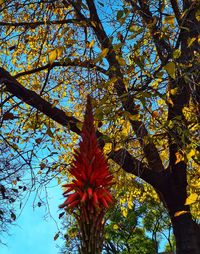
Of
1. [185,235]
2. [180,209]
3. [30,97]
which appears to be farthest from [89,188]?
[180,209]

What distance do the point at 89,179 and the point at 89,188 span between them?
46 mm

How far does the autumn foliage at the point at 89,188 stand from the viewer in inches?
97.9

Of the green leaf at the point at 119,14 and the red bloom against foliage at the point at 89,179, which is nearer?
the red bloom against foliage at the point at 89,179

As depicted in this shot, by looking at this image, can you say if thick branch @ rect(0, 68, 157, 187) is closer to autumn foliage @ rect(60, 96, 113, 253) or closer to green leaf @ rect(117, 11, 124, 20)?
green leaf @ rect(117, 11, 124, 20)

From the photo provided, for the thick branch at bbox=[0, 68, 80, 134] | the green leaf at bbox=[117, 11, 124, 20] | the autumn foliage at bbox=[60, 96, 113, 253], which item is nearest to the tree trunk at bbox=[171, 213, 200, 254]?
the thick branch at bbox=[0, 68, 80, 134]

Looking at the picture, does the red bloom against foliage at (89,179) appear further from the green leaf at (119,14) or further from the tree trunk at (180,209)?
the tree trunk at (180,209)

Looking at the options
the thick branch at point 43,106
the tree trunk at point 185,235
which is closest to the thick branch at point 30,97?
the thick branch at point 43,106

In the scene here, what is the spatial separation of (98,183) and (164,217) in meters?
28.2

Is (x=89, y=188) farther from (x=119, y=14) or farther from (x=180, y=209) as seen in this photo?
(x=180, y=209)

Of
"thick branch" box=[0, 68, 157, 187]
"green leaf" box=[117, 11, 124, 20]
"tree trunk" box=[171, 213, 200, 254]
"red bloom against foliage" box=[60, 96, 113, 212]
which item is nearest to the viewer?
"red bloom against foliage" box=[60, 96, 113, 212]

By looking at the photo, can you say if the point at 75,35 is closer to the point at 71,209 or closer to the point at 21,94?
the point at 21,94

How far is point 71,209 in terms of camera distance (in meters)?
2.61

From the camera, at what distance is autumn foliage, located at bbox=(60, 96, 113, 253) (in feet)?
8.16

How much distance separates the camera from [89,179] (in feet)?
8.20
